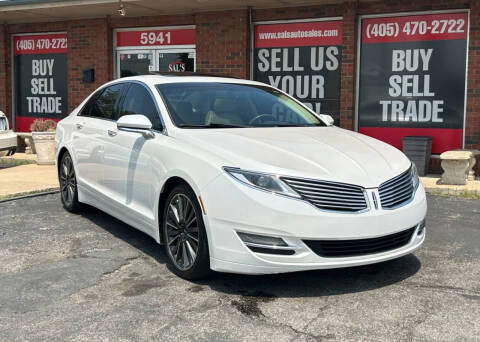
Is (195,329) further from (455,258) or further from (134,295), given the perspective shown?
(455,258)

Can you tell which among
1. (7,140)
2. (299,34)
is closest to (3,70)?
(7,140)

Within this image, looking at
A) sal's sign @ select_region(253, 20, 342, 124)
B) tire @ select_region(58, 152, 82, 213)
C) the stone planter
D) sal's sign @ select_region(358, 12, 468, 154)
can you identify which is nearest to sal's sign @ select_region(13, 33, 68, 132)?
sal's sign @ select_region(253, 20, 342, 124)

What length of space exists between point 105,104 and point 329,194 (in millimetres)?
3317

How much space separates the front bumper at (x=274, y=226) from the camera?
156 inches

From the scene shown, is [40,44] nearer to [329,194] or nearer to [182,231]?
[182,231]

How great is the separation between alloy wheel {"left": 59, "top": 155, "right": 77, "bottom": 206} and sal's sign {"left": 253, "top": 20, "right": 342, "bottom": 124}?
19.4ft

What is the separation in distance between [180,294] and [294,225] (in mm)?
996

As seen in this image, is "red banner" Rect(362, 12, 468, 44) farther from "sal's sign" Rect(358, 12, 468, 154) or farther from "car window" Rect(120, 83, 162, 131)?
"car window" Rect(120, 83, 162, 131)

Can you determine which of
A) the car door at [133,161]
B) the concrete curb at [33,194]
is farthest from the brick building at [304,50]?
the car door at [133,161]

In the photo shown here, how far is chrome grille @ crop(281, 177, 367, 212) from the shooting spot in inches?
158

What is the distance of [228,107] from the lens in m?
5.41

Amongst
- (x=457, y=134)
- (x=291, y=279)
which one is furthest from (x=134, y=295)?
(x=457, y=134)

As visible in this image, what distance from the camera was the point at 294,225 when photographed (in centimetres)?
397

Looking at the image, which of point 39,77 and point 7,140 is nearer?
point 7,140
